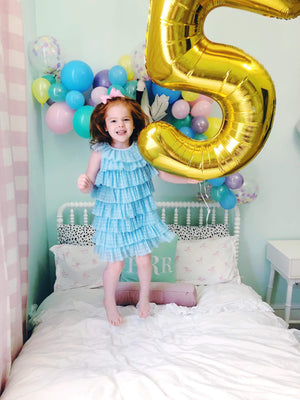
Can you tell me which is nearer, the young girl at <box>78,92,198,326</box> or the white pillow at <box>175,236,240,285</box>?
the young girl at <box>78,92,198,326</box>

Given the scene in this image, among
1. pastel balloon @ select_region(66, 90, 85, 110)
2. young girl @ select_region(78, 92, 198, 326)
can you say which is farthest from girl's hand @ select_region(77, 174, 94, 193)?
pastel balloon @ select_region(66, 90, 85, 110)

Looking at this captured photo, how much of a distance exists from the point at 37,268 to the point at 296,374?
1520 millimetres

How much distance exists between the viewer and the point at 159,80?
32 cm

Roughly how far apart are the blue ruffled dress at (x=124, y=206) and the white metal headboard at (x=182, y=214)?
2.70 ft

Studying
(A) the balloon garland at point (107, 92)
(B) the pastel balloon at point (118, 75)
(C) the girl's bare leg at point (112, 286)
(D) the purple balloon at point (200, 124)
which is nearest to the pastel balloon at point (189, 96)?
(A) the balloon garland at point (107, 92)

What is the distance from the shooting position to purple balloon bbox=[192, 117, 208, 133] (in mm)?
1949

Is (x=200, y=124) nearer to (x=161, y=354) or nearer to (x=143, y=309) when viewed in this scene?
(x=143, y=309)

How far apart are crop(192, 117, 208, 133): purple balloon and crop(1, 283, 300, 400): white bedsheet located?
0.90 m

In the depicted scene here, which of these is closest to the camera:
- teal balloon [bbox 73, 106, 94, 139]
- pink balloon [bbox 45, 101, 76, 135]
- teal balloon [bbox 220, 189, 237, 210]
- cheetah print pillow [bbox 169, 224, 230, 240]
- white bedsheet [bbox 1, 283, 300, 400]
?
white bedsheet [bbox 1, 283, 300, 400]

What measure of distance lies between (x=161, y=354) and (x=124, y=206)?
0.61 metres

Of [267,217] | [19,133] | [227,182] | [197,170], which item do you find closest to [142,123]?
[19,133]

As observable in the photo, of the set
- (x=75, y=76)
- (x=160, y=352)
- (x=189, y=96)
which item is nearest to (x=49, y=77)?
(x=75, y=76)

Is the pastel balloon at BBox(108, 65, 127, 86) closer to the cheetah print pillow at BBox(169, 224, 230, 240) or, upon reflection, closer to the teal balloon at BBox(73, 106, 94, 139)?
the teal balloon at BBox(73, 106, 94, 139)

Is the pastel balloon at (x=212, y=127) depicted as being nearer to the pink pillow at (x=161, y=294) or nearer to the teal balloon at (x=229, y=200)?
the teal balloon at (x=229, y=200)
